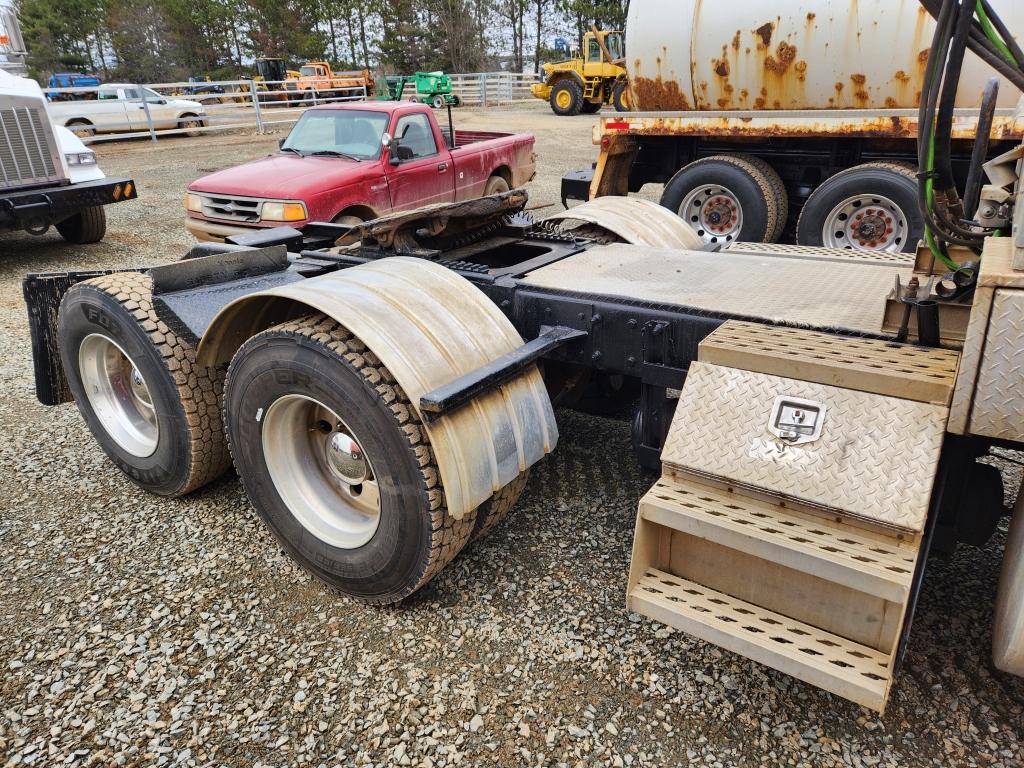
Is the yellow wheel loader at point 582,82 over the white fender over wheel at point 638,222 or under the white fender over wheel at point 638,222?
over

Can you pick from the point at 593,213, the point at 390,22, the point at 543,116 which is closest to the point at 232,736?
the point at 593,213

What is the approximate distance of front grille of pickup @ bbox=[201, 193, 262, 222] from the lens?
7255 mm

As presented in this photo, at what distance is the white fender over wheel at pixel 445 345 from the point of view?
2336 millimetres

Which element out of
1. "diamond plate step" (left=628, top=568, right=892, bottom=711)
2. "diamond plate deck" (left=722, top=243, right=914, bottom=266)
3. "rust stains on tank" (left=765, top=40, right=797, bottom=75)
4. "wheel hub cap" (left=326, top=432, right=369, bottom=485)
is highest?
"rust stains on tank" (left=765, top=40, right=797, bottom=75)

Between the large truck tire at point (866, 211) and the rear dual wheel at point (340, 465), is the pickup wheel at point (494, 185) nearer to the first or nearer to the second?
the large truck tire at point (866, 211)

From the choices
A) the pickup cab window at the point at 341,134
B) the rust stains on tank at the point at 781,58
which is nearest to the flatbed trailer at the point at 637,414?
the rust stains on tank at the point at 781,58

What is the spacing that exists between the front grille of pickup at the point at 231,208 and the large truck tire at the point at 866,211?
5236mm

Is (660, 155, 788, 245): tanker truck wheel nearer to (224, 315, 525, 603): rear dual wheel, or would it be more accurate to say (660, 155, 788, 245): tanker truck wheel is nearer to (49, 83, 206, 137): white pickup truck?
(224, 315, 525, 603): rear dual wheel

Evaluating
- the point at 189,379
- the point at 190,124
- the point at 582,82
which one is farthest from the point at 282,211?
the point at 582,82

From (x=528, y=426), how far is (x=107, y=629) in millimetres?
1699

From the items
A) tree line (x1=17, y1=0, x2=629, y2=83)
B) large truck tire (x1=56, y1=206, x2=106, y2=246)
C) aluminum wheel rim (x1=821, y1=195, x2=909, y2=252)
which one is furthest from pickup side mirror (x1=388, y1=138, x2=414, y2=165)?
tree line (x1=17, y1=0, x2=629, y2=83)

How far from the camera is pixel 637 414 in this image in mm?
2900

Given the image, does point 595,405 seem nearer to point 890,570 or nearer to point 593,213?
point 593,213

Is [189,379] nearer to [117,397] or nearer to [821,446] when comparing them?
[117,397]
